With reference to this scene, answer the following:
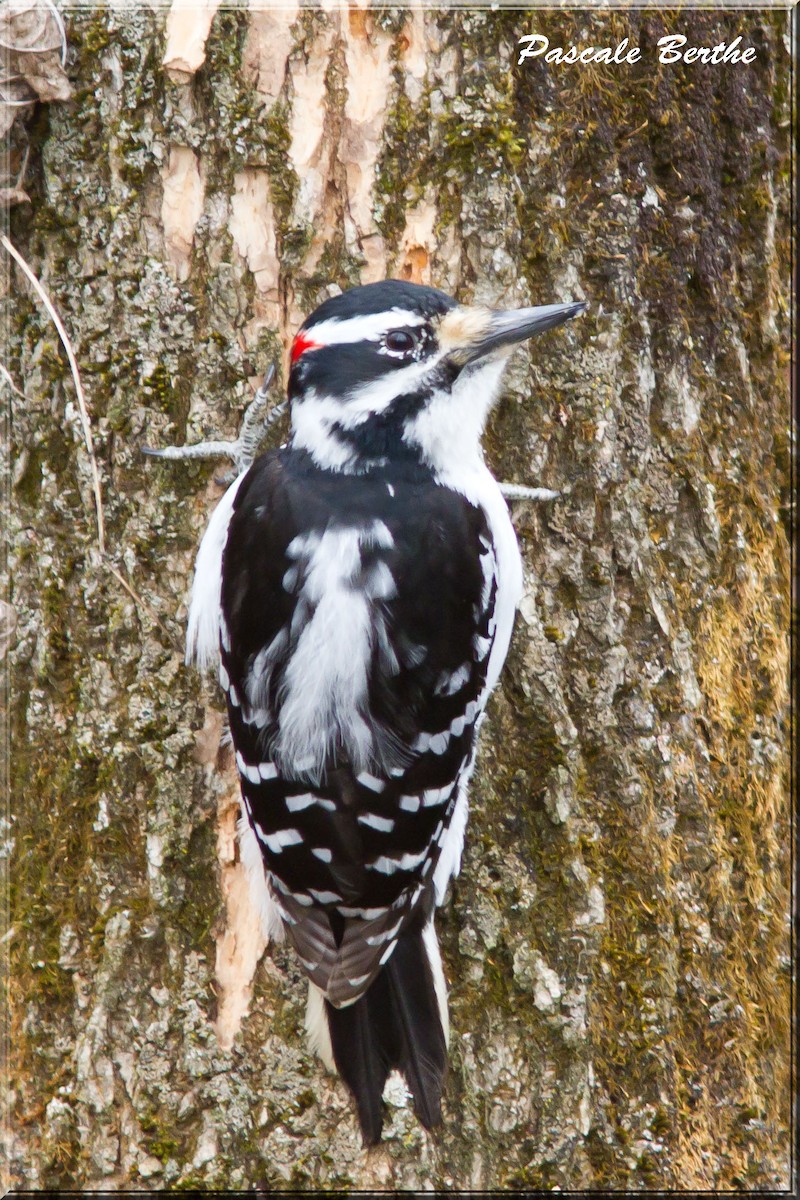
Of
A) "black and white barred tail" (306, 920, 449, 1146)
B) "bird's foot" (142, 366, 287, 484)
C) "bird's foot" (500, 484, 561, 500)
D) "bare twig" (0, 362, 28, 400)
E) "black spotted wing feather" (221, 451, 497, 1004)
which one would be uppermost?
"bare twig" (0, 362, 28, 400)

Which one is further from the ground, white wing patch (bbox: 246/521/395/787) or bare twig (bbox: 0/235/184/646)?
bare twig (bbox: 0/235/184/646)

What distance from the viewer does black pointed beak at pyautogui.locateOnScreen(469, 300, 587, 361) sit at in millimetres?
2305

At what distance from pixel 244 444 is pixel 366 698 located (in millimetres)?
647

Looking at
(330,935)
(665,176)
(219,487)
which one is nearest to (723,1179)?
(330,935)

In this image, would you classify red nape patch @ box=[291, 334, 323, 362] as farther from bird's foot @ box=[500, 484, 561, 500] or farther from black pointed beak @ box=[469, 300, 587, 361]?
bird's foot @ box=[500, 484, 561, 500]

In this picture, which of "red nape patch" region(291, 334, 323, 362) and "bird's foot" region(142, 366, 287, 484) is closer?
"red nape patch" region(291, 334, 323, 362)

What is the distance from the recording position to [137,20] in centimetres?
247

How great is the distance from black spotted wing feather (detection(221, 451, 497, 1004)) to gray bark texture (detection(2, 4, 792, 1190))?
6.1 inches

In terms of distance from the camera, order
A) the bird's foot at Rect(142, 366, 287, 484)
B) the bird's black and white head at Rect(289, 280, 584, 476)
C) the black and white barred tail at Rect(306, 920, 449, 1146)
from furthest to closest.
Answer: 1. the bird's foot at Rect(142, 366, 287, 484)
2. the black and white barred tail at Rect(306, 920, 449, 1146)
3. the bird's black and white head at Rect(289, 280, 584, 476)

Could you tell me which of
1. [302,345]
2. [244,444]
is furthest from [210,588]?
[302,345]

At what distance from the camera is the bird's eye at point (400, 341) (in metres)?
2.32

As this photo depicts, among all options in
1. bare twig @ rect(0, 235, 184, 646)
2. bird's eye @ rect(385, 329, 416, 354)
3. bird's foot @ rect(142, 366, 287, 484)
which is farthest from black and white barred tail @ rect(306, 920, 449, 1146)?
bird's eye @ rect(385, 329, 416, 354)

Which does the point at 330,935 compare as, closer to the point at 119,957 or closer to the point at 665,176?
the point at 119,957

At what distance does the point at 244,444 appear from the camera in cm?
253
